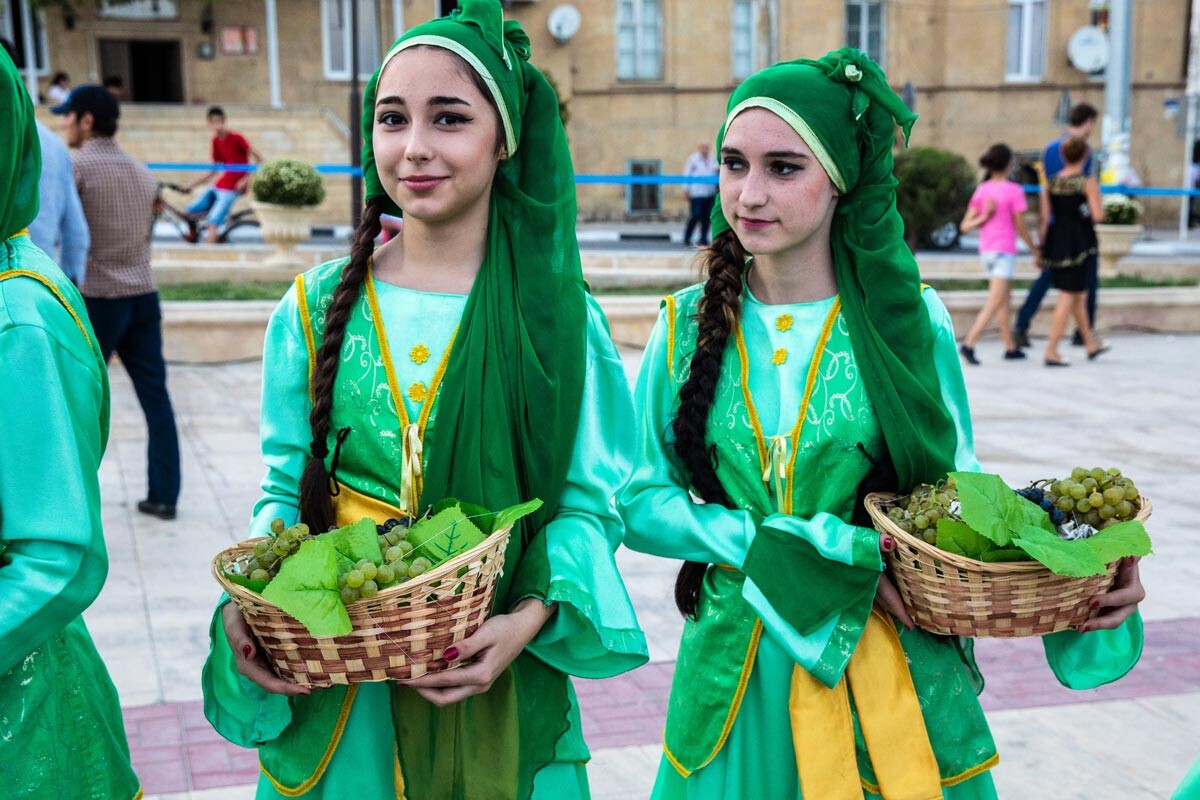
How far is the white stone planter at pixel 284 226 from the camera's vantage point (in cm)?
1323

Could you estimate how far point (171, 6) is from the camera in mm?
28297

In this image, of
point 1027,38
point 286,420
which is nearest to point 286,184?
point 286,420

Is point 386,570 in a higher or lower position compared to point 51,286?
lower

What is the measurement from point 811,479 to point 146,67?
3115cm

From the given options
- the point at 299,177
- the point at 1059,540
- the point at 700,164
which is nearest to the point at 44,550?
the point at 1059,540

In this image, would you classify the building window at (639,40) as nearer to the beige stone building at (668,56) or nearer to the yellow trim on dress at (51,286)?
the beige stone building at (668,56)

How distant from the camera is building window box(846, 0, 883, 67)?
2941 centimetres

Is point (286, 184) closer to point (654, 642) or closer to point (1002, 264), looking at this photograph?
point (1002, 264)

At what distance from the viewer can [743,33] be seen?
29.2 meters

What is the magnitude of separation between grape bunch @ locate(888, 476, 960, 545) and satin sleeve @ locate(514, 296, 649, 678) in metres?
0.50

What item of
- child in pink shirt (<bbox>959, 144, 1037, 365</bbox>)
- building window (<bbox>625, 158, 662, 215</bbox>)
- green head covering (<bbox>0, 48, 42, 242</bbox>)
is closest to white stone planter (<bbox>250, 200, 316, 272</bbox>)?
child in pink shirt (<bbox>959, 144, 1037, 365</bbox>)

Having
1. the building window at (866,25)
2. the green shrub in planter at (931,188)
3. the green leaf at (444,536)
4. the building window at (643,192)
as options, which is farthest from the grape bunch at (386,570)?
the building window at (866,25)

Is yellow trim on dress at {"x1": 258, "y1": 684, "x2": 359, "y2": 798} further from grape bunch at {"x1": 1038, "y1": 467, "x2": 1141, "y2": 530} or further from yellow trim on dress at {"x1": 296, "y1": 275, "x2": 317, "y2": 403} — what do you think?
grape bunch at {"x1": 1038, "y1": 467, "x2": 1141, "y2": 530}

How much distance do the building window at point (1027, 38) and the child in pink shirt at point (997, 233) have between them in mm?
20202
